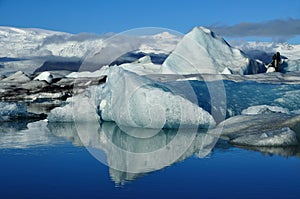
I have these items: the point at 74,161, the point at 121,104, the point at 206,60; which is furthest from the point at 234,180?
the point at 206,60

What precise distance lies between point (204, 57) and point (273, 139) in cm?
1145

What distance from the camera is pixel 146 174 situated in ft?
20.1

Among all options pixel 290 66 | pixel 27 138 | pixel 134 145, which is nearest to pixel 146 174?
pixel 134 145

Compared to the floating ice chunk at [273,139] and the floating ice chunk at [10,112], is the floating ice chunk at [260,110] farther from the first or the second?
the floating ice chunk at [10,112]

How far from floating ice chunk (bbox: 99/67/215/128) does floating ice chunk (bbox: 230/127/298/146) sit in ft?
6.69

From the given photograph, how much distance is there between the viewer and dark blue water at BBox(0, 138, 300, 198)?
512cm

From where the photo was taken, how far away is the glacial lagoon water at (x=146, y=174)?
5.16 m

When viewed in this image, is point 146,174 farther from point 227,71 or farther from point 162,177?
point 227,71

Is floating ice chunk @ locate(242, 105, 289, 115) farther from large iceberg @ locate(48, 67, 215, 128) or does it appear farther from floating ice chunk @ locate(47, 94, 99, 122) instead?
floating ice chunk @ locate(47, 94, 99, 122)

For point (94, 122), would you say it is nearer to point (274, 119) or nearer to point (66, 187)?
point (274, 119)

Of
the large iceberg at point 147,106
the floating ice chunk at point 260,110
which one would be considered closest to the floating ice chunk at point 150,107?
the large iceberg at point 147,106

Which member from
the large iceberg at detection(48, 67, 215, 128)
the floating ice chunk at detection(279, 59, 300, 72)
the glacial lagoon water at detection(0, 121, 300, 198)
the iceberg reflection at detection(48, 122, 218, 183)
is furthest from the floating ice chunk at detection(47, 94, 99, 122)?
the floating ice chunk at detection(279, 59, 300, 72)

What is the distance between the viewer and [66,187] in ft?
17.8

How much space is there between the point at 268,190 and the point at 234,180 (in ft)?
1.98
